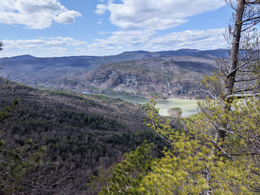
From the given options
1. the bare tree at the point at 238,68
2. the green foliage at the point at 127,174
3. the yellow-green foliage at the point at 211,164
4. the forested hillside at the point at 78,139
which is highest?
the bare tree at the point at 238,68

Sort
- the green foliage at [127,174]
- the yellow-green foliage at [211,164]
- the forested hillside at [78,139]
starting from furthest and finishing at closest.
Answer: the forested hillside at [78,139] → the green foliage at [127,174] → the yellow-green foliage at [211,164]

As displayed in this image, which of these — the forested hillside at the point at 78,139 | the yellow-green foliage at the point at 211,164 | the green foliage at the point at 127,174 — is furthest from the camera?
the forested hillside at the point at 78,139

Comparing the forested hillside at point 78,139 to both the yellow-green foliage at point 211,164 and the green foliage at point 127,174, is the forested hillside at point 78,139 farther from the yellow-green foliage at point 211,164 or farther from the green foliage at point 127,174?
the yellow-green foliage at point 211,164

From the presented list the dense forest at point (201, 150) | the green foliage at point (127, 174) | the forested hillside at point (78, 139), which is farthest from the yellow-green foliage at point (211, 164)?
the forested hillside at point (78, 139)

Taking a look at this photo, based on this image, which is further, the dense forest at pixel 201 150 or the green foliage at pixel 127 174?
the green foliage at pixel 127 174

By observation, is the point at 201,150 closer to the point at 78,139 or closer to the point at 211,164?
the point at 211,164

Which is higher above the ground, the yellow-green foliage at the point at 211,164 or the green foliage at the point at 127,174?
the yellow-green foliage at the point at 211,164

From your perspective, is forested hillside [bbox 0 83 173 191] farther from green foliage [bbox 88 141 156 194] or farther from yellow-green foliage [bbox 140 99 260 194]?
yellow-green foliage [bbox 140 99 260 194]

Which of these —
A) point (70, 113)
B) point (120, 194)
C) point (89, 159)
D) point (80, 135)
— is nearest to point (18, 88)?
point (70, 113)

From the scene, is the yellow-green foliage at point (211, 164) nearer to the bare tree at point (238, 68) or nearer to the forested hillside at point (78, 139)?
the bare tree at point (238, 68)

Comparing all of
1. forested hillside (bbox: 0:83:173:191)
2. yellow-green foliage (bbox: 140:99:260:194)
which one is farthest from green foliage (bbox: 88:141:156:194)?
forested hillside (bbox: 0:83:173:191)

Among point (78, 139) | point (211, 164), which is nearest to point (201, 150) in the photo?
point (211, 164)
